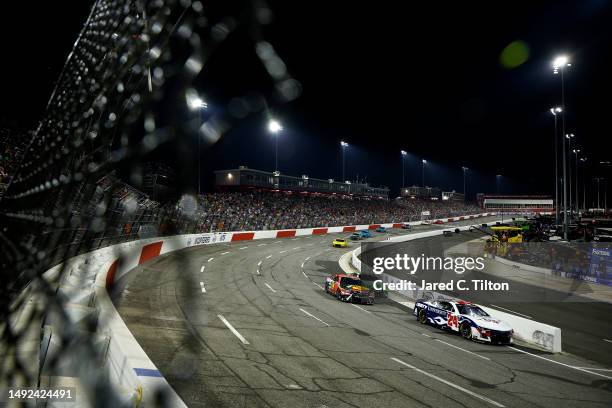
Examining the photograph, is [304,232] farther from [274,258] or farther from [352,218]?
[274,258]

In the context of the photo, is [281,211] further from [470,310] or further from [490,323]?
[490,323]

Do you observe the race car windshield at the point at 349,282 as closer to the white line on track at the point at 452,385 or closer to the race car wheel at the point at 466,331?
the race car wheel at the point at 466,331

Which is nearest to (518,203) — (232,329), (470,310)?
(470,310)

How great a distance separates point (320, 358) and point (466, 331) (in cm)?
700

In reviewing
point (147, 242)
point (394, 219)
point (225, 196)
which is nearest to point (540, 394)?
point (147, 242)

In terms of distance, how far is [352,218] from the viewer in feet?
196

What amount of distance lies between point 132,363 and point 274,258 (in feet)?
81.7

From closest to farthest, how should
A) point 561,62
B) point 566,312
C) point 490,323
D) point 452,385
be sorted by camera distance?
1. point 452,385
2. point 490,323
3. point 566,312
4. point 561,62

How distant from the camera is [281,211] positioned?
2045 inches

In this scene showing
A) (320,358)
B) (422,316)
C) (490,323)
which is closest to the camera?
(320,358)

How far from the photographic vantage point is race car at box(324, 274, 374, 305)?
58.2 ft

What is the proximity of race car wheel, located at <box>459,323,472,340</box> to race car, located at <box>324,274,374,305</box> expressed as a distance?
4.90 metres

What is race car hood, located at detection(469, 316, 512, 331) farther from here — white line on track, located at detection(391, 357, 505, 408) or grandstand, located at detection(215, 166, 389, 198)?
grandstand, located at detection(215, 166, 389, 198)

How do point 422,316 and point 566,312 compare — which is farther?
point 566,312
